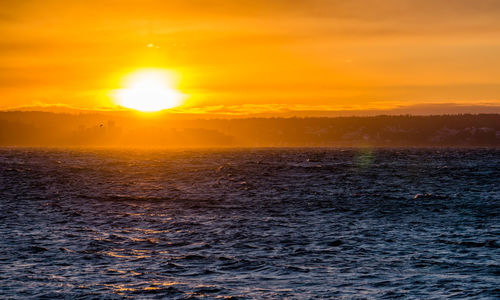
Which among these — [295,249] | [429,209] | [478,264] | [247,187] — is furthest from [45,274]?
[247,187]

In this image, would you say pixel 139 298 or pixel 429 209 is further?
pixel 429 209

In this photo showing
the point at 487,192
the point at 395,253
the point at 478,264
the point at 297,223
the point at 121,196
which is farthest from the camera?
the point at 487,192

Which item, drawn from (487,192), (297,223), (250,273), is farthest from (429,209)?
(250,273)

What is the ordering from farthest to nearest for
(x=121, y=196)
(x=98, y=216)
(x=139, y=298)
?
(x=121, y=196)
(x=98, y=216)
(x=139, y=298)

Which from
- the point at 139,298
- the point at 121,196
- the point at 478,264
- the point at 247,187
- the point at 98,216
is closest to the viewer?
the point at 139,298

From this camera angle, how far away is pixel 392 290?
22.1 metres

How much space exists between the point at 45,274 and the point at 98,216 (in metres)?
20.1

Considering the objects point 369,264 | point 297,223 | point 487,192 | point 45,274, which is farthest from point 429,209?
point 45,274

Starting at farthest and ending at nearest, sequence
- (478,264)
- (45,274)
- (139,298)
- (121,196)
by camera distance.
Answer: (121,196) → (478,264) → (45,274) → (139,298)

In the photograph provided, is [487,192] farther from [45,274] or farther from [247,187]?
[45,274]

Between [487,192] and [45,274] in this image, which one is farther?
[487,192]

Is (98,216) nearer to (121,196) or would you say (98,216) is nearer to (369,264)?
(121,196)

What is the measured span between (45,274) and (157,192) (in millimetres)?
42072

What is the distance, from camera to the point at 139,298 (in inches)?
829
